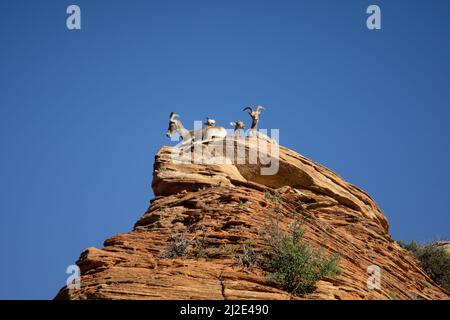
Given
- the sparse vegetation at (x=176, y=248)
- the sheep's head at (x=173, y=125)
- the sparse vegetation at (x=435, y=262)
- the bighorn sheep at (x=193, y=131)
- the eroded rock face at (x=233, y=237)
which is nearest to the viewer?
the eroded rock face at (x=233, y=237)

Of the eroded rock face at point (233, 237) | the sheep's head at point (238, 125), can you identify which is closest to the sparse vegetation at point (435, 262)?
the eroded rock face at point (233, 237)

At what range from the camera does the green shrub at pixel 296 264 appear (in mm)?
14016

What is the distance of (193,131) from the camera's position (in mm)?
26656

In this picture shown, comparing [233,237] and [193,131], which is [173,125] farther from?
[233,237]

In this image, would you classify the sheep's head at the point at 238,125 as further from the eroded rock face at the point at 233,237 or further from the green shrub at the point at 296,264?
the green shrub at the point at 296,264

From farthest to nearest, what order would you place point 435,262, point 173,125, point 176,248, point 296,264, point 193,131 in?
1. point 173,125
2. point 435,262
3. point 193,131
4. point 176,248
5. point 296,264

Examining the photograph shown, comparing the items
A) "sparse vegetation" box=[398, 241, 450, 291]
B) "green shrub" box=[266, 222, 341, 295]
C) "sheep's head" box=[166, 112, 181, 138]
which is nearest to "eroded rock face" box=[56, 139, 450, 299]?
"green shrub" box=[266, 222, 341, 295]

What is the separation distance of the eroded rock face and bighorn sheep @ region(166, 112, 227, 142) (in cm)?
230

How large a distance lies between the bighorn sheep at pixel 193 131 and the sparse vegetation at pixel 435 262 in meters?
9.69

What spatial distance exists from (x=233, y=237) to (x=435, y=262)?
1479 centimetres

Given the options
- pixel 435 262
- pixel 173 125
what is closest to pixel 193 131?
pixel 173 125
